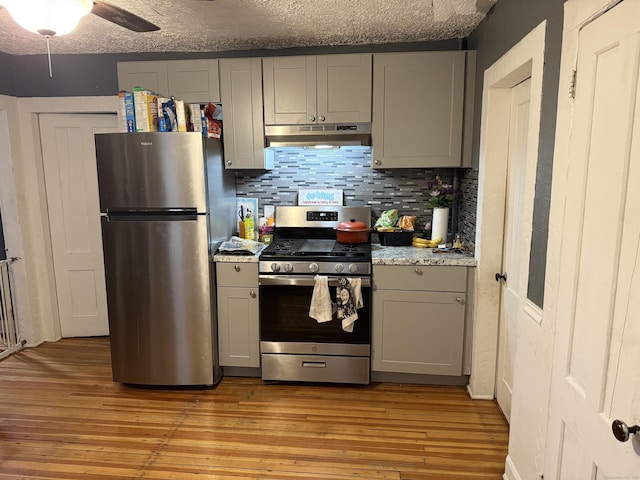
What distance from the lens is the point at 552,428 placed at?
1494 mm

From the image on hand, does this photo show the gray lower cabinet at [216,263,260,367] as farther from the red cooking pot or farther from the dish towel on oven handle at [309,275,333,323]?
the red cooking pot

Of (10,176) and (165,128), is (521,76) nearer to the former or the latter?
(165,128)

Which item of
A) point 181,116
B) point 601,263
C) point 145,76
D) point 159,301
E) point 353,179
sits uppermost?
point 145,76

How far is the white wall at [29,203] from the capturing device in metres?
3.27

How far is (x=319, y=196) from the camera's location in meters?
3.24

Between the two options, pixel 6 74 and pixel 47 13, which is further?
pixel 6 74

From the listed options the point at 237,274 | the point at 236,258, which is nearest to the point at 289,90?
the point at 236,258

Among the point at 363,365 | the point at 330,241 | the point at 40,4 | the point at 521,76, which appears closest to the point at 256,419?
the point at 363,365

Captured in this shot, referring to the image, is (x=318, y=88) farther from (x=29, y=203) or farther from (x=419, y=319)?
(x=29, y=203)

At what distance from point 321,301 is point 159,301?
3.45 ft

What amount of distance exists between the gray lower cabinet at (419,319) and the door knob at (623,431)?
1.64 metres

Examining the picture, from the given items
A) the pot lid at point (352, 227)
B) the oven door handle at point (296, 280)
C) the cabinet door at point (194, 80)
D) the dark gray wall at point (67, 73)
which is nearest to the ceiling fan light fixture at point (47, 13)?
the cabinet door at point (194, 80)

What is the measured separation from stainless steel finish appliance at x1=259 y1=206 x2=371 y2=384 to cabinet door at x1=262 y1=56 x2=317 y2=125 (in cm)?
90

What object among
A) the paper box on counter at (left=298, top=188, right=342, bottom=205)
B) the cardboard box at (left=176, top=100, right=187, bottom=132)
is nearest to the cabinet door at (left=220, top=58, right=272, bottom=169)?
the cardboard box at (left=176, top=100, right=187, bottom=132)
